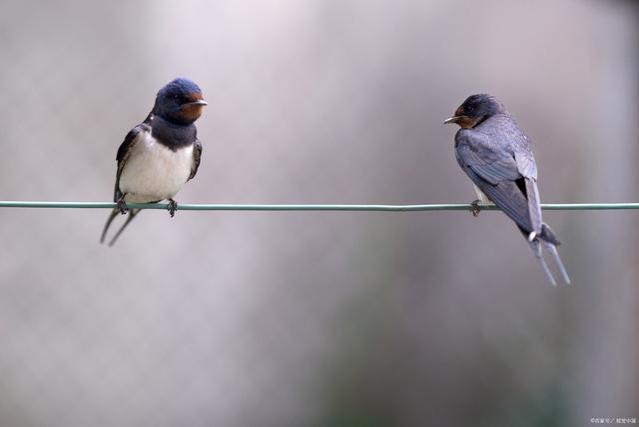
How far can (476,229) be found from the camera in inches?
197

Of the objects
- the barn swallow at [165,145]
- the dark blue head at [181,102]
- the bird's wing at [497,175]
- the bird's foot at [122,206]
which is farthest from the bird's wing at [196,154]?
the bird's wing at [497,175]

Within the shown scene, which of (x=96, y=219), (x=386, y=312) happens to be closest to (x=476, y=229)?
(x=386, y=312)

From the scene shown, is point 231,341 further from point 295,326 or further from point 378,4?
point 378,4

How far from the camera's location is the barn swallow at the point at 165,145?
3527mm

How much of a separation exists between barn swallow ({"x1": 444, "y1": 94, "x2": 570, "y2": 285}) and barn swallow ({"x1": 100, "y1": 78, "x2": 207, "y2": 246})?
3.57 feet

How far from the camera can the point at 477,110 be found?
3914mm

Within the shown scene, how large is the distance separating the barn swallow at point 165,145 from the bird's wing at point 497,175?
1.07 metres

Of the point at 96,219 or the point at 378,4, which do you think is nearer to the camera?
the point at 96,219

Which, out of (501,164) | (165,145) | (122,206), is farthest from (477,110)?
(122,206)

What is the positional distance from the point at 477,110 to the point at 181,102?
1280 mm

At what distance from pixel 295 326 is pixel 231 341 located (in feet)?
1.15

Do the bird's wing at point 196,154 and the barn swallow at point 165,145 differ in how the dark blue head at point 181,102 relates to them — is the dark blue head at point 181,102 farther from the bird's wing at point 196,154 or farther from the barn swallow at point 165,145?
the bird's wing at point 196,154

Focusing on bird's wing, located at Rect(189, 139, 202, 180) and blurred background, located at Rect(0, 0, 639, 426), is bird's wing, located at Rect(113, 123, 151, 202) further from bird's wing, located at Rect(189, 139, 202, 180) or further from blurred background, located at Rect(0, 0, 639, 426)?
blurred background, located at Rect(0, 0, 639, 426)

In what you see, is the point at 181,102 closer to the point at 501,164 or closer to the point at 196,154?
the point at 196,154
